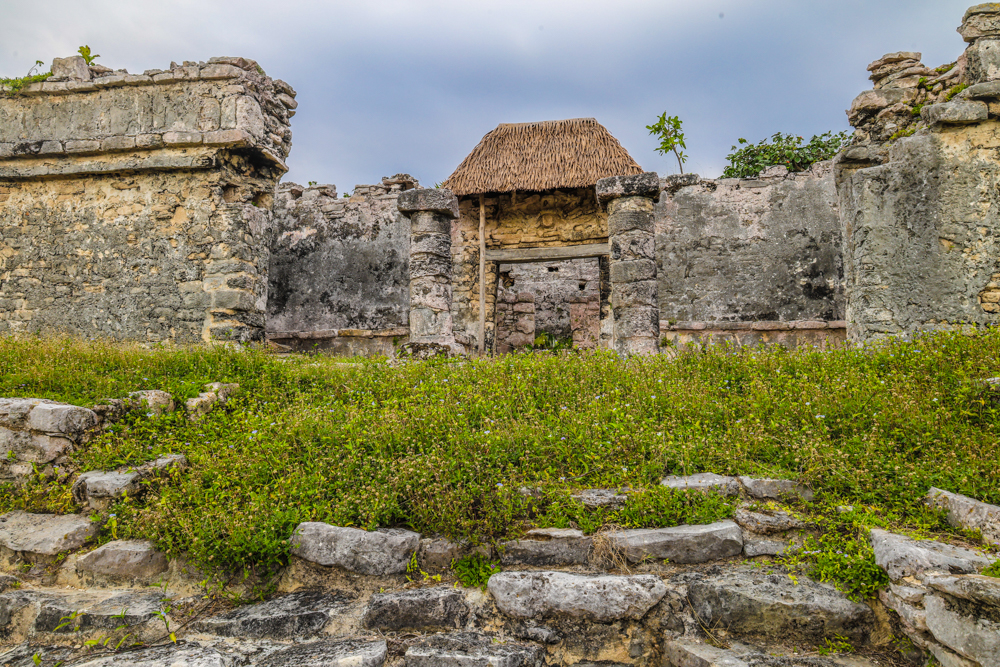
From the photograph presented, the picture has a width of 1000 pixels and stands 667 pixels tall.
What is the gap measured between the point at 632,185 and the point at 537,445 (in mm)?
5578

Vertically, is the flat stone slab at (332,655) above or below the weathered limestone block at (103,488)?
below

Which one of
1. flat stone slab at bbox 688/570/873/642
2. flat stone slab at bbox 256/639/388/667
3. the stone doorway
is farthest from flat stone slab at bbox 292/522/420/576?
the stone doorway

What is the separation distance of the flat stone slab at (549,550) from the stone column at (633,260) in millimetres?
5126

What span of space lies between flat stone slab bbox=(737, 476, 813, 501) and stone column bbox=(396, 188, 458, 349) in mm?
5844

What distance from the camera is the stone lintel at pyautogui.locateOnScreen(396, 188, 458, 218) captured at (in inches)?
364

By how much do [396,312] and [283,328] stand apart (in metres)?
2.66

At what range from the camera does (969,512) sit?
3273mm

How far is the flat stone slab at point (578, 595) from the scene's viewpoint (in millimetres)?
3115

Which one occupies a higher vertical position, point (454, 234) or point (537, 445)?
point (454, 234)

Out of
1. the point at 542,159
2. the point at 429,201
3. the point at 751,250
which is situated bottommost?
the point at 751,250

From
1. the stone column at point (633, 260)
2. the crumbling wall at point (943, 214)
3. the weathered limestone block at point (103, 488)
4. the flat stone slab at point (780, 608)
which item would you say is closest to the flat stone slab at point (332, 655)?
the flat stone slab at point (780, 608)

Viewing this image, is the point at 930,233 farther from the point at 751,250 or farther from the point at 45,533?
the point at 45,533

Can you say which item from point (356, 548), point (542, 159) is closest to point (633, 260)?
point (542, 159)

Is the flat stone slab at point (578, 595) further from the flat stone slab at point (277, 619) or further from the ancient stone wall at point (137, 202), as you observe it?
the ancient stone wall at point (137, 202)
